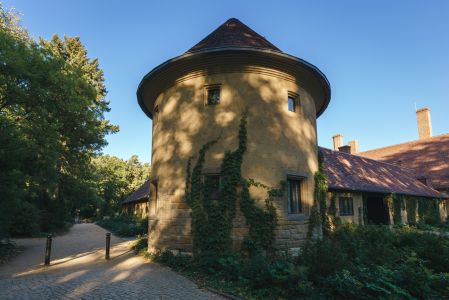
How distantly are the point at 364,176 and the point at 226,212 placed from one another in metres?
13.5

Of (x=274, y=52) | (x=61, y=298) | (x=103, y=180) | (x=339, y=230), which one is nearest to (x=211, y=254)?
(x=61, y=298)

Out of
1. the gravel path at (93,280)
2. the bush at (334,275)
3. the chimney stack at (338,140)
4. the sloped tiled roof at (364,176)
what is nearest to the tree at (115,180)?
the chimney stack at (338,140)

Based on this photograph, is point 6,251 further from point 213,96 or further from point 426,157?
point 426,157

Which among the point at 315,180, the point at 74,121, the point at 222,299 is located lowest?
the point at 222,299

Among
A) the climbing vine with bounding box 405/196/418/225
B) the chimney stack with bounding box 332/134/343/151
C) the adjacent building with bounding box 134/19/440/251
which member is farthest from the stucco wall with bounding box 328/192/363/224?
the chimney stack with bounding box 332/134/343/151

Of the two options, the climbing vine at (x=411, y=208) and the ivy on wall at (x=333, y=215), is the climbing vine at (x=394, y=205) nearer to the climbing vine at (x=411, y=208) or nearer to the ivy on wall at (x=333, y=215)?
the climbing vine at (x=411, y=208)

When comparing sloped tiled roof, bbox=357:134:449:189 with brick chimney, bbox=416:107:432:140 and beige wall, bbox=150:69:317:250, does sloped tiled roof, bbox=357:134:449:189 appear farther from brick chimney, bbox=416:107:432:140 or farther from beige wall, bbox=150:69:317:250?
beige wall, bbox=150:69:317:250

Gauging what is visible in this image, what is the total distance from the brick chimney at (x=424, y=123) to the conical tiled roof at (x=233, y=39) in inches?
1254

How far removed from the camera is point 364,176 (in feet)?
63.1

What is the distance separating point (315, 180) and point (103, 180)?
38465mm

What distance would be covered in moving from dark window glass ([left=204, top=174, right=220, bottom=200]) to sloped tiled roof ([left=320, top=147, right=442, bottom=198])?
737 cm

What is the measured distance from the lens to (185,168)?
9766mm

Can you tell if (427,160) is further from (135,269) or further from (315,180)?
(135,269)

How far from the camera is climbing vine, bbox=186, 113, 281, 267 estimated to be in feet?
28.7
